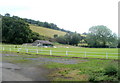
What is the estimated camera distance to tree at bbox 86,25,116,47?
83.0m

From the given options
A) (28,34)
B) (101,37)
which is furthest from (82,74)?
(101,37)

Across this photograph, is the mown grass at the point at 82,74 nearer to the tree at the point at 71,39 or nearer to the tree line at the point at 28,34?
the tree line at the point at 28,34

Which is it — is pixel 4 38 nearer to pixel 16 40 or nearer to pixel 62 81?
pixel 16 40

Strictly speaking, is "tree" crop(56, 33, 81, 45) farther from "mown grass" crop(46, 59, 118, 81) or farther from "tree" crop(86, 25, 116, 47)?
"mown grass" crop(46, 59, 118, 81)

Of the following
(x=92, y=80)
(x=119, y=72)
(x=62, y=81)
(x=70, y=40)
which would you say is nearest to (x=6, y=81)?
(x=62, y=81)

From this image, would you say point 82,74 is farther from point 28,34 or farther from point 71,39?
point 71,39

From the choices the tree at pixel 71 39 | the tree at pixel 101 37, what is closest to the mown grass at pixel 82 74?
the tree at pixel 101 37

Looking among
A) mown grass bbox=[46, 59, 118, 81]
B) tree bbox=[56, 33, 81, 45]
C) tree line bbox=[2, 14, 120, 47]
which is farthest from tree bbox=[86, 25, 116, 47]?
mown grass bbox=[46, 59, 118, 81]

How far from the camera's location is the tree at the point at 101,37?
83000mm

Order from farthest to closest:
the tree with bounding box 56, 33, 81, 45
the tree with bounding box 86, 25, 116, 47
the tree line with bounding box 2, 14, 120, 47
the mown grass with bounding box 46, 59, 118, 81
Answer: the tree with bounding box 56, 33, 81, 45
the tree with bounding box 86, 25, 116, 47
the tree line with bounding box 2, 14, 120, 47
the mown grass with bounding box 46, 59, 118, 81

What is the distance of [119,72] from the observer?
23.5 feet

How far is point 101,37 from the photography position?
8381 centimetres

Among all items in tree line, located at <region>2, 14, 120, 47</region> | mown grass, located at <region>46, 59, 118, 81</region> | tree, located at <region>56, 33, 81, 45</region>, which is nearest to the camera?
mown grass, located at <region>46, 59, 118, 81</region>

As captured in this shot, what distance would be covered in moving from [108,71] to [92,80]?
1.40 metres
